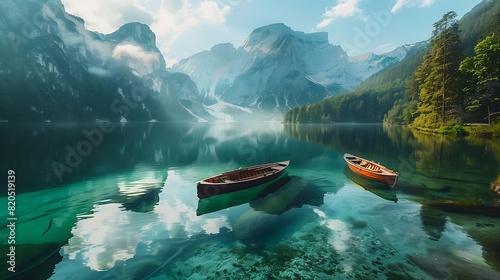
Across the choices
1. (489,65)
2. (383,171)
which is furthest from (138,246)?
(489,65)

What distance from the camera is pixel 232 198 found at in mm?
23531

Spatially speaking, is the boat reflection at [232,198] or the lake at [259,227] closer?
the lake at [259,227]

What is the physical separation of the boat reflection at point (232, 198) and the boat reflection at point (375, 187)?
897 cm

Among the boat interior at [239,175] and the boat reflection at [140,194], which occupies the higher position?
the boat interior at [239,175]

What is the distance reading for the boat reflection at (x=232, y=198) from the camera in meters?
21.2

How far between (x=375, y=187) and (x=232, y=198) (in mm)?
14825

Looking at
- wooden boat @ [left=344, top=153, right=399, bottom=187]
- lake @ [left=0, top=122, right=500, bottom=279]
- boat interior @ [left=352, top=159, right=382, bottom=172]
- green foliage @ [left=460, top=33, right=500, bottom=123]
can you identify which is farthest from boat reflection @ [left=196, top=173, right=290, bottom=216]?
green foliage @ [left=460, top=33, right=500, bottom=123]

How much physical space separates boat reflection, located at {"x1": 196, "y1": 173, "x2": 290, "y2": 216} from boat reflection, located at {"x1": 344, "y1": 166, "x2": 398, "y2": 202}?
29.4ft

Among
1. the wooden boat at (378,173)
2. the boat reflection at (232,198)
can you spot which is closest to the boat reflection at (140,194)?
the boat reflection at (232,198)

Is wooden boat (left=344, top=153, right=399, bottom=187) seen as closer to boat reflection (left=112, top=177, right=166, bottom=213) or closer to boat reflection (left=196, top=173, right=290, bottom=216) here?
boat reflection (left=196, top=173, right=290, bottom=216)

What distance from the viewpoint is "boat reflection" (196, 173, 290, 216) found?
21155 mm

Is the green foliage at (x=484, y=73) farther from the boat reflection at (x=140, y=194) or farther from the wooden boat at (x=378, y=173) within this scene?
the boat reflection at (x=140, y=194)

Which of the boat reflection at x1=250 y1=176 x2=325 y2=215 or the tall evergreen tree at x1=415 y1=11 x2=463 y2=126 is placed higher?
the tall evergreen tree at x1=415 y1=11 x2=463 y2=126

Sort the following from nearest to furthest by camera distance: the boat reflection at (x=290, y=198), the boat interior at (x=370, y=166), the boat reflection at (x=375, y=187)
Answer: the boat reflection at (x=290, y=198) → the boat reflection at (x=375, y=187) → the boat interior at (x=370, y=166)
